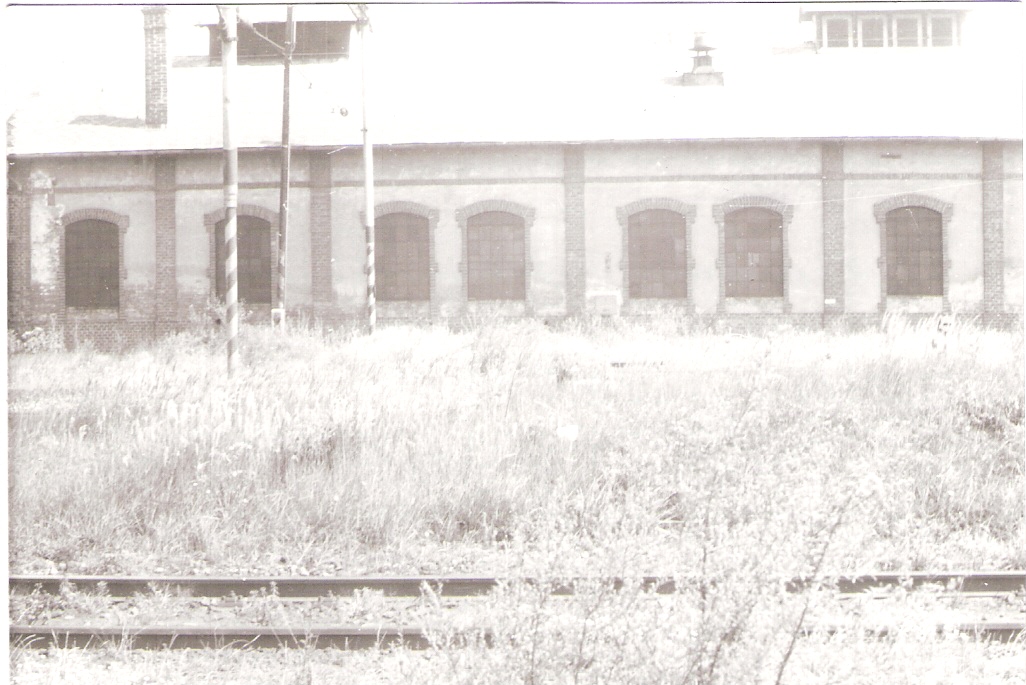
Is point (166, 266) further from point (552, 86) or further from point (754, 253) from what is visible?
point (754, 253)

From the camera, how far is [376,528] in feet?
17.7

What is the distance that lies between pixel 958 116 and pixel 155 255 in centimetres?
598

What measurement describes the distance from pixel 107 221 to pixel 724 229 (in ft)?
13.8

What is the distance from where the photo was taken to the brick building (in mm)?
5250

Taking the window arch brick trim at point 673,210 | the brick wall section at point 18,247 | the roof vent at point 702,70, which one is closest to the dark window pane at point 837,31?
the roof vent at point 702,70

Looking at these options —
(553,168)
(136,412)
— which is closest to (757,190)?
(553,168)

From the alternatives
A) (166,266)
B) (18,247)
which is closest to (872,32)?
(166,266)

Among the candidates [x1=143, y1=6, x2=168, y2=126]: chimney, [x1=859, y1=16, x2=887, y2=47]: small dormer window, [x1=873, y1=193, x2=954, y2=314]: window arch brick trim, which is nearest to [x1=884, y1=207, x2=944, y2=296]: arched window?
[x1=873, y1=193, x2=954, y2=314]: window arch brick trim

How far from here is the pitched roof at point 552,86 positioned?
16.6ft

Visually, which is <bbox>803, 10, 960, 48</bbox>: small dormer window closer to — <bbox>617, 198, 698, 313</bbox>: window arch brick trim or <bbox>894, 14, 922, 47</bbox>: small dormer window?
<bbox>894, 14, 922, 47</bbox>: small dormer window

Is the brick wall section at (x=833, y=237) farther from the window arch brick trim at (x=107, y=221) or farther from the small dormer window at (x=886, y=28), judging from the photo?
the window arch brick trim at (x=107, y=221)

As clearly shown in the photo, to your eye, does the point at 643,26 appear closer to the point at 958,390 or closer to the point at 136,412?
the point at 958,390

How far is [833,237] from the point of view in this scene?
607 centimetres

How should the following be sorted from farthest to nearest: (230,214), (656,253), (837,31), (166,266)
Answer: (837,31), (656,253), (166,266), (230,214)
